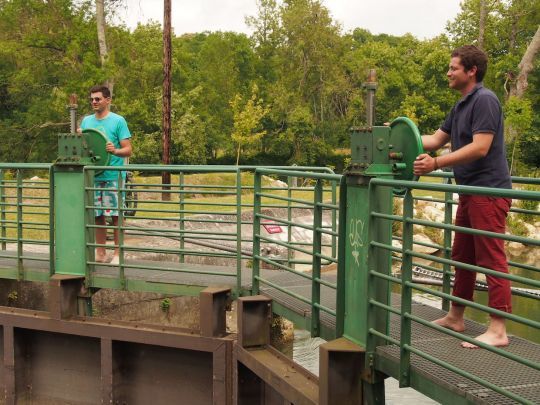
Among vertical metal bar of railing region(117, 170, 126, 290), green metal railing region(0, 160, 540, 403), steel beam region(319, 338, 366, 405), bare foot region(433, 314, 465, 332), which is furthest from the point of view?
vertical metal bar of railing region(117, 170, 126, 290)

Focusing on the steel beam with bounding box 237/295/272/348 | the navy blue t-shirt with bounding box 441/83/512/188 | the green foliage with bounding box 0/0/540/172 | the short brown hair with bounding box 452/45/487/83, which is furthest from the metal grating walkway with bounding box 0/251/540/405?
the green foliage with bounding box 0/0/540/172

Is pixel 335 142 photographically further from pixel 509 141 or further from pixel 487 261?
pixel 487 261

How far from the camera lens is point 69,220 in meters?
8.52

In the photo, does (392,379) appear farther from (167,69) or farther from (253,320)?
(167,69)

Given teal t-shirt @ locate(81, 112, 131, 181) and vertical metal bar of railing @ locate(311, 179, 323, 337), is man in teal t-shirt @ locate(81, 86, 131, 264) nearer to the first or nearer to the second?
teal t-shirt @ locate(81, 112, 131, 181)

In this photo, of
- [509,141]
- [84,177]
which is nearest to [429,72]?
[509,141]

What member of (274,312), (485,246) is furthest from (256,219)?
(485,246)

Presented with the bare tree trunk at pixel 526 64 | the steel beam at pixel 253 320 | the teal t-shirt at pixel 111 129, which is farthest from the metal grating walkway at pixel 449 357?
the bare tree trunk at pixel 526 64

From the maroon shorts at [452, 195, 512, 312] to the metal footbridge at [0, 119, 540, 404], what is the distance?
0.18m

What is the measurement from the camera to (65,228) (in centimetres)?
855

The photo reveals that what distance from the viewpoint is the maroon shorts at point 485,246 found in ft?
16.3

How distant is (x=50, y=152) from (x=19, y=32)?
38.9 ft

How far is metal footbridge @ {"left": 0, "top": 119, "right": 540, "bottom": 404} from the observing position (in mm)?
4852

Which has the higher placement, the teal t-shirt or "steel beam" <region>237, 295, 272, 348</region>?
the teal t-shirt
